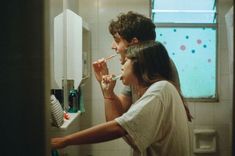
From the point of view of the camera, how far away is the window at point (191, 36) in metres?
2.76

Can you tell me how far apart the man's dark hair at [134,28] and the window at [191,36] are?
1066mm

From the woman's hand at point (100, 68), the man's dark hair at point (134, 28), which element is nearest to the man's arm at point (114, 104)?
the woman's hand at point (100, 68)

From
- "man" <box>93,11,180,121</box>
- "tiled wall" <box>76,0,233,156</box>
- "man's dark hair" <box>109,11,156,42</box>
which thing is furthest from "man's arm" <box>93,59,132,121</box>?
"tiled wall" <box>76,0,233,156</box>

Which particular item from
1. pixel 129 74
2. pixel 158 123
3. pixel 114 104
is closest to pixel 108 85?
pixel 114 104

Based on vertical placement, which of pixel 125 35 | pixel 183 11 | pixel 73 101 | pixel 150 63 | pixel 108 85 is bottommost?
pixel 73 101

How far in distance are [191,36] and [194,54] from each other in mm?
151

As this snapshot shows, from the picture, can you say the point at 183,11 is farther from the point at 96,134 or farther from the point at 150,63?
the point at 96,134

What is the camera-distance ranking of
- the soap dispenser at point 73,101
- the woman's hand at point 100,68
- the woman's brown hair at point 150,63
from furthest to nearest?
the soap dispenser at point 73,101 → the woman's hand at point 100,68 → the woman's brown hair at point 150,63

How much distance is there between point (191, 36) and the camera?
278 cm

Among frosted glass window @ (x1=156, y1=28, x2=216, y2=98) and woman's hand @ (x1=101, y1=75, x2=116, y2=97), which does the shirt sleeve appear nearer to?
woman's hand @ (x1=101, y1=75, x2=116, y2=97)

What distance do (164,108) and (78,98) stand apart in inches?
50.3

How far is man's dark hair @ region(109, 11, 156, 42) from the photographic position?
1680 mm

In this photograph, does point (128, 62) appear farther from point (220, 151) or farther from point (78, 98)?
point (220, 151)

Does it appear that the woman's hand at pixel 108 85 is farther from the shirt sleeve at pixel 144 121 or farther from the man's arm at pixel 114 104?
the shirt sleeve at pixel 144 121
